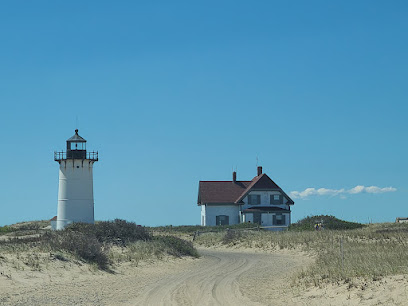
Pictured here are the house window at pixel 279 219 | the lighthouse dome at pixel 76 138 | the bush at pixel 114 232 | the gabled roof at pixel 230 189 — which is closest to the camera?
the bush at pixel 114 232

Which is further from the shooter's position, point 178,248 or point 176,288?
point 178,248

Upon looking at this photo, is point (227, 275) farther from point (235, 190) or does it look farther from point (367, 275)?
point (235, 190)

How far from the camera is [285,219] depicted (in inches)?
2366

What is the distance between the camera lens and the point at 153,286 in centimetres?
1742

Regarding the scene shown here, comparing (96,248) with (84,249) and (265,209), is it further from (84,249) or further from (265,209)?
(265,209)

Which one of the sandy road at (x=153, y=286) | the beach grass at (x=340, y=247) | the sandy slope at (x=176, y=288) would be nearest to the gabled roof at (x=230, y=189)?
the beach grass at (x=340, y=247)

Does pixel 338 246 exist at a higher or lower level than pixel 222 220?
lower

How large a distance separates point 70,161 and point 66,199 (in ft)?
9.56

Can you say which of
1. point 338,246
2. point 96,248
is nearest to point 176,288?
point 96,248

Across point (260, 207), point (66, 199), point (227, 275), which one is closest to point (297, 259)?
point (227, 275)

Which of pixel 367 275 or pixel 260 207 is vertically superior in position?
pixel 260 207

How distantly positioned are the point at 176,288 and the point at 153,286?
1.09 meters

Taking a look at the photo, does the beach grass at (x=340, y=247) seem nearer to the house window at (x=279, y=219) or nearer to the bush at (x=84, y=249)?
the bush at (x=84, y=249)

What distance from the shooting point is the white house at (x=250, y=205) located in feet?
195
